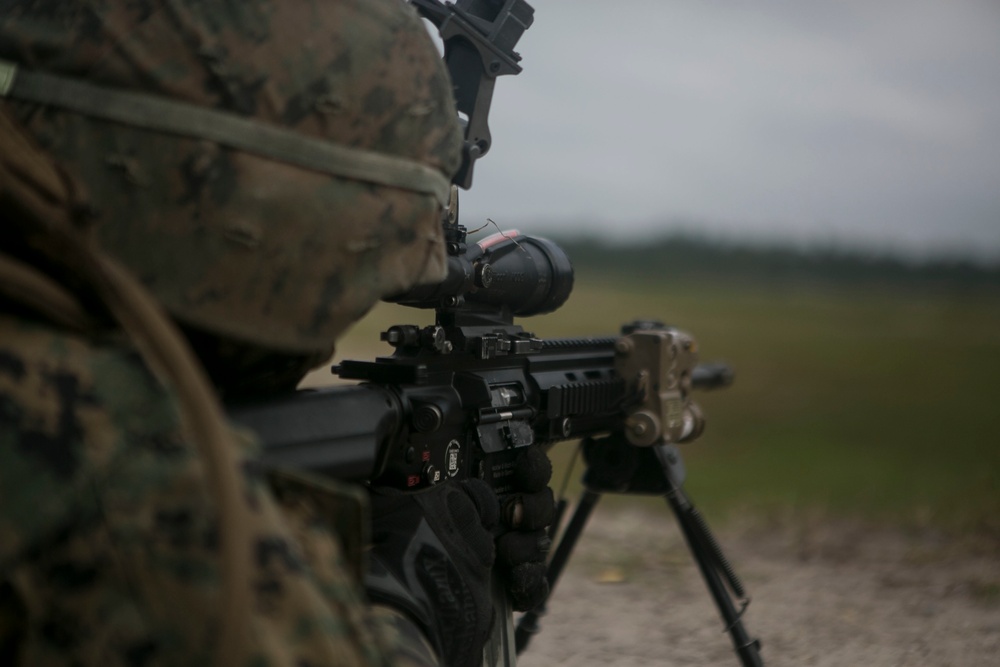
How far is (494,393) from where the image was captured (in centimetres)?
222

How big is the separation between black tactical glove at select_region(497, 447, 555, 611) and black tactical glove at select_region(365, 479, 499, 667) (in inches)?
8.6

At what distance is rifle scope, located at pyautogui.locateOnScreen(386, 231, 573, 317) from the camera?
6.83 ft

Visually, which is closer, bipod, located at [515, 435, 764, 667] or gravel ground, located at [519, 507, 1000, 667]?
bipod, located at [515, 435, 764, 667]

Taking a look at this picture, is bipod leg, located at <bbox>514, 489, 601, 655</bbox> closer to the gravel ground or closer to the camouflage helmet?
Result: the gravel ground

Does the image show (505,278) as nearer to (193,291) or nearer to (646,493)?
(646,493)

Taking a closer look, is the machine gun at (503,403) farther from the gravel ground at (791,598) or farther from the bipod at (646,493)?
the gravel ground at (791,598)

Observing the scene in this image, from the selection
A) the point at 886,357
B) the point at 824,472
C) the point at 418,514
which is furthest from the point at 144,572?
the point at 886,357

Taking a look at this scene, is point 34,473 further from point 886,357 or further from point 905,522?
point 886,357

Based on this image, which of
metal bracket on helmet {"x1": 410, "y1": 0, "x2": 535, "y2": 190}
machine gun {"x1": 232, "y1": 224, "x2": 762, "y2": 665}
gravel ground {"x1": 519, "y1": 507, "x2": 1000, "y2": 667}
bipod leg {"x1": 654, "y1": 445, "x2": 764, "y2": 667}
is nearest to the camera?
machine gun {"x1": 232, "y1": 224, "x2": 762, "y2": 665}

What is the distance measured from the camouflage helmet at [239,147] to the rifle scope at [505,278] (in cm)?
58

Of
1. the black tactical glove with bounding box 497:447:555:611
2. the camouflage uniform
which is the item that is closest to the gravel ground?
the black tactical glove with bounding box 497:447:555:611

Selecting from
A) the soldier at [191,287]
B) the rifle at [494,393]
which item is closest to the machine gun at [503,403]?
the rifle at [494,393]

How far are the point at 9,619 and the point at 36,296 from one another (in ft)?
1.04

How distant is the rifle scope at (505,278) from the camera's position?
82.0 inches
